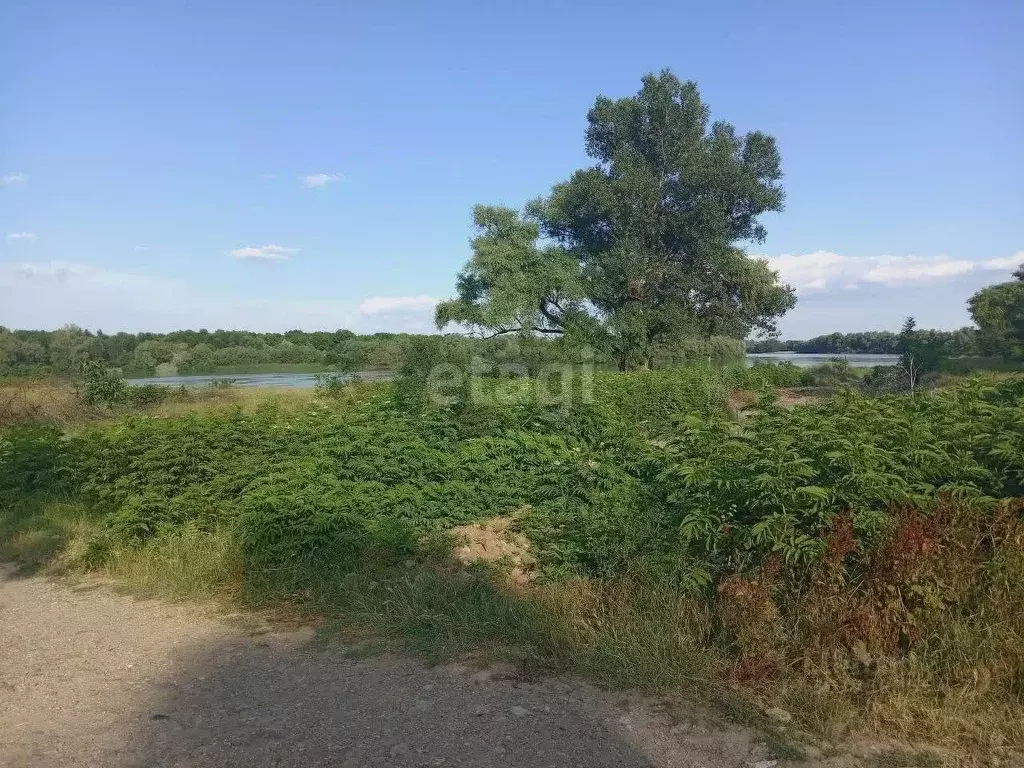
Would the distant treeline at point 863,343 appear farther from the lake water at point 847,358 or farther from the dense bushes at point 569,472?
the dense bushes at point 569,472

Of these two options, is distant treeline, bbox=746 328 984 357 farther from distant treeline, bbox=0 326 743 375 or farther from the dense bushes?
the dense bushes

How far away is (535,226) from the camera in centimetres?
2884

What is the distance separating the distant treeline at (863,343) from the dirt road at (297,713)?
74.4 ft

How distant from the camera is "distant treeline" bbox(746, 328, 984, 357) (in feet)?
77.9

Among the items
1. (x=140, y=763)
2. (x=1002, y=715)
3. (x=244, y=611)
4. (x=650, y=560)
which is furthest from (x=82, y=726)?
(x=1002, y=715)

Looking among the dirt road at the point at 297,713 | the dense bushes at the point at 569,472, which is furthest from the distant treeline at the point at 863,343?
the dirt road at the point at 297,713

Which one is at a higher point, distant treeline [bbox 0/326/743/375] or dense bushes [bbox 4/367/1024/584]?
distant treeline [bbox 0/326/743/375]

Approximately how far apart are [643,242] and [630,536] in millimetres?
23925

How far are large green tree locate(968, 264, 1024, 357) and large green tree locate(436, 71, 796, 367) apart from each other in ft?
23.2

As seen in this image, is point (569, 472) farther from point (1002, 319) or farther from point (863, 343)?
point (863, 343)

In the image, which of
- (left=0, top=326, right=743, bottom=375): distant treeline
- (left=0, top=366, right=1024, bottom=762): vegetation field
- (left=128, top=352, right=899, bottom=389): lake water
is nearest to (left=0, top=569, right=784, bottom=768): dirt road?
(left=0, top=366, right=1024, bottom=762): vegetation field

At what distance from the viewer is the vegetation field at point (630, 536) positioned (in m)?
3.95

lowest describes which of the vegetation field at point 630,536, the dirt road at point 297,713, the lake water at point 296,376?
the dirt road at point 297,713

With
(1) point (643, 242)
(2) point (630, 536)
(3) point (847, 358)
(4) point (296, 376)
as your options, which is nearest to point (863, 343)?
(3) point (847, 358)
